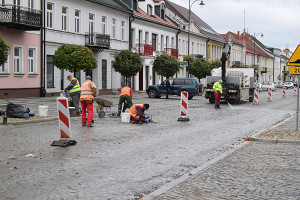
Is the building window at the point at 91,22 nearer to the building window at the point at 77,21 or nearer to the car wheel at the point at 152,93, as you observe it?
the building window at the point at 77,21

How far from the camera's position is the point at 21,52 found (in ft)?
101

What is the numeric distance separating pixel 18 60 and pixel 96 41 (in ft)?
28.5

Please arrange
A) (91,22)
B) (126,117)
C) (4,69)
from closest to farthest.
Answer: (126,117) → (4,69) → (91,22)

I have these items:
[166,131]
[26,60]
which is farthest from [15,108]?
[26,60]

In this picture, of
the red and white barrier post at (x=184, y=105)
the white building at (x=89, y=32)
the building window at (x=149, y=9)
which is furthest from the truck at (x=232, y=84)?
the building window at (x=149, y=9)

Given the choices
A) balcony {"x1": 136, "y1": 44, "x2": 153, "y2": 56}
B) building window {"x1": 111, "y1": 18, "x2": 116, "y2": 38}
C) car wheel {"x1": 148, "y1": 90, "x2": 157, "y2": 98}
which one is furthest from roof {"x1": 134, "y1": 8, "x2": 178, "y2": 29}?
car wheel {"x1": 148, "y1": 90, "x2": 157, "y2": 98}

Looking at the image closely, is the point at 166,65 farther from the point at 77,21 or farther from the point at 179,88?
the point at 77,21

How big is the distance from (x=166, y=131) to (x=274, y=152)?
4708 millimetres

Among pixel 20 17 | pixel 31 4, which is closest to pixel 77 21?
pixel 31 4

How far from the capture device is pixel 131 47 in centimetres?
4619

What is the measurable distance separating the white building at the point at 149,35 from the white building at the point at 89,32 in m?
2.26

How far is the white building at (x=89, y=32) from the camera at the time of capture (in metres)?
33.6

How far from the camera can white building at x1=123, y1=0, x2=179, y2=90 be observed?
1868 inches

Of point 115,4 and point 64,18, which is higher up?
point 115,4
